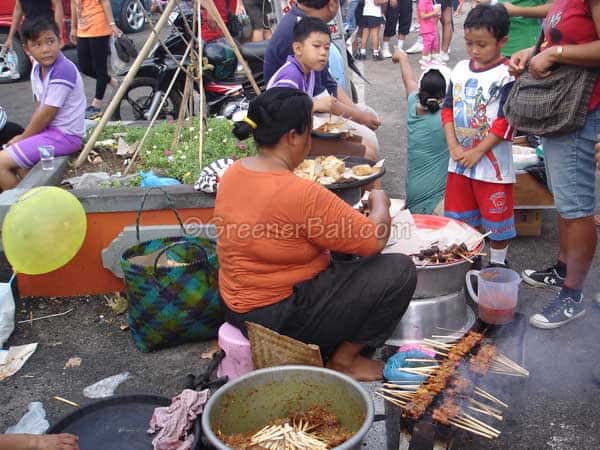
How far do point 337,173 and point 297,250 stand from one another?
1.18 m

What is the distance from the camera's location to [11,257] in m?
4.09

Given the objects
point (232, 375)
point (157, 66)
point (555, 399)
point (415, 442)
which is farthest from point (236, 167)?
point (157, 66)

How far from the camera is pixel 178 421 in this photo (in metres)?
3.02

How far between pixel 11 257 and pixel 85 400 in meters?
1.02

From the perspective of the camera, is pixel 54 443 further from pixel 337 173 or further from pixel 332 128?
pixel 332 128

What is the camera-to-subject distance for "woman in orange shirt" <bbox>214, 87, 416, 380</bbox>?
325 centimetres

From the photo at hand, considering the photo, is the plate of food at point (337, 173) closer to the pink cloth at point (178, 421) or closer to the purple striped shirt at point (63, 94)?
the pink cloth at point (178, 421)

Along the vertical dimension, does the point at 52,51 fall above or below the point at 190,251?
above

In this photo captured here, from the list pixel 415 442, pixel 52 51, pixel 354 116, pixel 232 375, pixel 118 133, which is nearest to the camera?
pixel 415 442

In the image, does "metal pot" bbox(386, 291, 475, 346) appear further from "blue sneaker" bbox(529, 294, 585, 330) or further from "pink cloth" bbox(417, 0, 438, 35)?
"pink cloth" bbox(417, 0, 438, 35)

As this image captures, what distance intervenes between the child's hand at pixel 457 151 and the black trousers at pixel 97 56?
251 inches

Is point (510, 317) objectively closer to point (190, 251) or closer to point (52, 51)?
point (190, 251)

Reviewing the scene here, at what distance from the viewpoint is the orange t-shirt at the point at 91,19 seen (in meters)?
9.17

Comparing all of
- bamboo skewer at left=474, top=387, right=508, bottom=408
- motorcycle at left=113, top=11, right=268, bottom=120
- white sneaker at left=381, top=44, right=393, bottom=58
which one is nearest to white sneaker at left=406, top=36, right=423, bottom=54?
white sneaker at left=381, top=44, right=393, bottom=58
